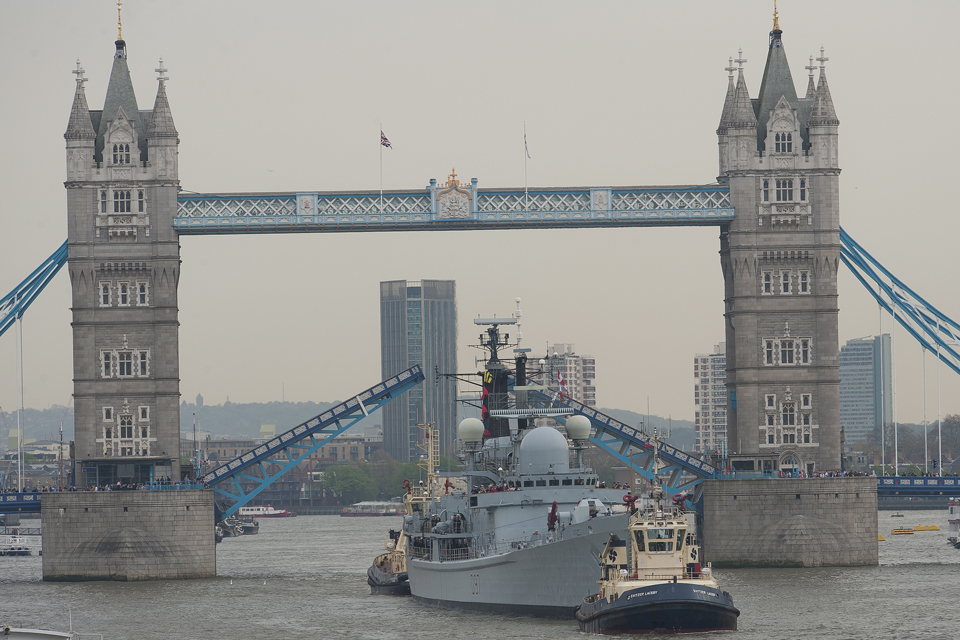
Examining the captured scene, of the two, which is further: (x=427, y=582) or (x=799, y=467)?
(x=799, y=467)

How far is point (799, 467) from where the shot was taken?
8750cm

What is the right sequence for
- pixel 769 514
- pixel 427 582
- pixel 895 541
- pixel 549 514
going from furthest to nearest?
pixel 895 541 → pixel 769 514 → pixel 427 582 → pixel 549 514

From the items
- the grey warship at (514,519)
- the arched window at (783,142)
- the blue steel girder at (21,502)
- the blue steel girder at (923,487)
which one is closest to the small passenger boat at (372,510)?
the blue steel girder at (21,502)

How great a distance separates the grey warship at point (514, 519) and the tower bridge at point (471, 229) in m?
17.1

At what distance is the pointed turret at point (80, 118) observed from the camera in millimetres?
87188

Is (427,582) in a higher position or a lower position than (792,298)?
lower

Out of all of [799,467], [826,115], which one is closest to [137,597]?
[799,467]

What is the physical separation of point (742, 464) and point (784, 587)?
55.1 feet

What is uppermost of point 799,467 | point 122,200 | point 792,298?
point 122,200

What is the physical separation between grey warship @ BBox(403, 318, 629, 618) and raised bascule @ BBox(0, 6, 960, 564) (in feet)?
54.2

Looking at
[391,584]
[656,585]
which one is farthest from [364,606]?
[656,585]

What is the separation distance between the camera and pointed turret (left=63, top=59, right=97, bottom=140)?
286 ft

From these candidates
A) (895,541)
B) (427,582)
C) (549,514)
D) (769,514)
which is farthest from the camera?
(895,541)

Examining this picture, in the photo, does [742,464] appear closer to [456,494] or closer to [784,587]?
[784,587]
